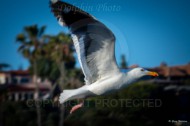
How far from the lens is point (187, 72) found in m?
31.0

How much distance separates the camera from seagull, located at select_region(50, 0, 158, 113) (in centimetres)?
505

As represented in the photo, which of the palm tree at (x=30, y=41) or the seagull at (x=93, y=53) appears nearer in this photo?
the seagull at (x=93, y=53)

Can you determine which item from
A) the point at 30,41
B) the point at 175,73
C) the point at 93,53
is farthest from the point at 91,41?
the point at 175,73

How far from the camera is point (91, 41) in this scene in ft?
17.0

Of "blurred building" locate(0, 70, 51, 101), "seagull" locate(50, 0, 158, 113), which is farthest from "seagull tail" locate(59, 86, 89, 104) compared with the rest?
"blurred building" locate(0, 70, 51, 101)

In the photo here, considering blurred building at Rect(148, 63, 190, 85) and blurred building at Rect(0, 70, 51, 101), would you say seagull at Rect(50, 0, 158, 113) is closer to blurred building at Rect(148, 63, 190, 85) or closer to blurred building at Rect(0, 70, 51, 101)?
blurred building at Rect(148, 63, 190, 85)

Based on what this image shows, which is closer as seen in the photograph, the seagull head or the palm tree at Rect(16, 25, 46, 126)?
the seagull head

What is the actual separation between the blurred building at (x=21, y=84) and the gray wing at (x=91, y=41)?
24612 millimetres

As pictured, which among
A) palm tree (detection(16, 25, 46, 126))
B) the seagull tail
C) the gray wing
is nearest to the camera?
the gray wing

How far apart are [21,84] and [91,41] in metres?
27.7

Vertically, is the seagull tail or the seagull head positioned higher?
the seagull head

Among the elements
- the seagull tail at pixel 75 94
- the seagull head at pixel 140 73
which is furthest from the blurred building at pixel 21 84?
the seagull head at pixel 140 73

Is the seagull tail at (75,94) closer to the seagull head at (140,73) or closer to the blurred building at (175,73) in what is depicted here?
the seagull head at (140,73)

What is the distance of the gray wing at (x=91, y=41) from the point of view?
5.05 meters
